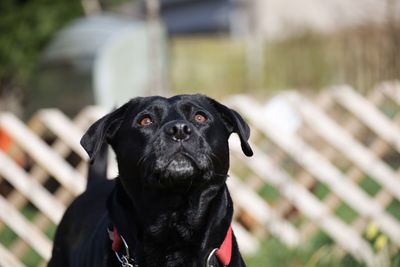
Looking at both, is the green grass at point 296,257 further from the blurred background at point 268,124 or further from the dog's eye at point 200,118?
the dog's eye at point 200,118

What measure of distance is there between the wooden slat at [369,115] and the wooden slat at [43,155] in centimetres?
232

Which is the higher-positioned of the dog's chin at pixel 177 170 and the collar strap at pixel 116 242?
the dog's chin at pixel 177 170

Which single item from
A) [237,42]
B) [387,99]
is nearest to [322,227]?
[387,99]

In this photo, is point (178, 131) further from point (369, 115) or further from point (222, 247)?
point (369, 115)

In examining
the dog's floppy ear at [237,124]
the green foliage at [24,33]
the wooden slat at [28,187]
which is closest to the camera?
the dog's floppy ear at [237,124]

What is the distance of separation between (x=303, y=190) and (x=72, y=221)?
2920mm

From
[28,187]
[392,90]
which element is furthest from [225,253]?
[28,187]

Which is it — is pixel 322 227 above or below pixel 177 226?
below

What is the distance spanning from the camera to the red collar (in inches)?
136

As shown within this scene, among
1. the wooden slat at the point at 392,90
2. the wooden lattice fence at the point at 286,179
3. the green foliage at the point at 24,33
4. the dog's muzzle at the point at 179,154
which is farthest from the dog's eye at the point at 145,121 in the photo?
the green foliage at the point at 24,33

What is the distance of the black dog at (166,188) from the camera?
3.38 metres

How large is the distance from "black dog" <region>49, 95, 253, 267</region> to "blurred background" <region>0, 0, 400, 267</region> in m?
1.77

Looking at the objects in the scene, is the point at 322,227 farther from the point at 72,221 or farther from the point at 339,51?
the point at 339,51

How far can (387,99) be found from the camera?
7.28 meters
